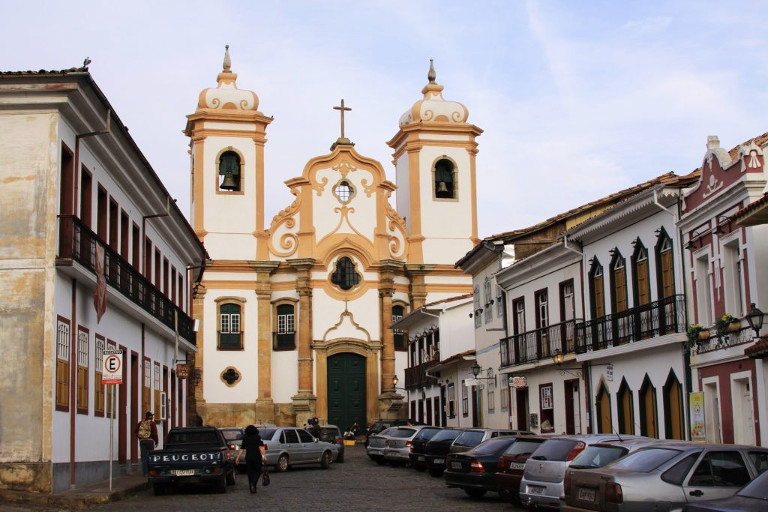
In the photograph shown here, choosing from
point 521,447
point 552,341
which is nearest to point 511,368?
point 552,341

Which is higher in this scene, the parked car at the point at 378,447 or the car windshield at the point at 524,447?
the car windshield at the point at 524,447

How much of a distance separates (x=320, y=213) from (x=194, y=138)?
23.3 feet

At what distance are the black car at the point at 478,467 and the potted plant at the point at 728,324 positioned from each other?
437 centimetres

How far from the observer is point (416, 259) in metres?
57.1

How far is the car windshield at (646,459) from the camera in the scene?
1370 cm

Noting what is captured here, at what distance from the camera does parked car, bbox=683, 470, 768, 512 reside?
997 centimetres

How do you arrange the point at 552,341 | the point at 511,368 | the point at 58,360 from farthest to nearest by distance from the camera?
the point at 511,368 → the point at 552,341 → the point at 58,360

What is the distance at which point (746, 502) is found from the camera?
1011 centimetres

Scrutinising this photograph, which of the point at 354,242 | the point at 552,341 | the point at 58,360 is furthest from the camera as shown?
the point at 354,242

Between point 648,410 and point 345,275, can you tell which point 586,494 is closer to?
point 648,410

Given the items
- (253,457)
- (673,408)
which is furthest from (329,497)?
(673,408)

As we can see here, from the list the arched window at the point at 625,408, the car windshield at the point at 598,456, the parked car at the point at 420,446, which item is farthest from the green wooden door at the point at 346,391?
the car windshield at the point at 598,456

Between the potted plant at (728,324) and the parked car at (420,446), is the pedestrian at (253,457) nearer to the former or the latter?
the parked car at (420,446)

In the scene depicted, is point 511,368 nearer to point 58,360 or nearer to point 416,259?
point 58,360
